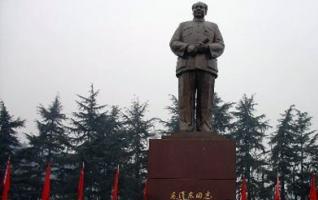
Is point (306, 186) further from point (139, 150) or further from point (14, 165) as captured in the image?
point (14, 165)

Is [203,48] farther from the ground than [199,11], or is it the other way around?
[199,11]

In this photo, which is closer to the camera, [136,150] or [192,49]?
[192,49]

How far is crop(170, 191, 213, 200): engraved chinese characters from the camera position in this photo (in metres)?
7.02

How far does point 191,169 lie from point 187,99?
1.32m

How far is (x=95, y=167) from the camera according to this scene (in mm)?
24000

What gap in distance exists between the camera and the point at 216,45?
317 inches

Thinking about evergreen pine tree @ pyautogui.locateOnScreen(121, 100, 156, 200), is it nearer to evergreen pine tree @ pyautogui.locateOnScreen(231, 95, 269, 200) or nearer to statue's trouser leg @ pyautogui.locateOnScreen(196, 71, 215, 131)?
evergreen pine tree @ pyautogui.locateOnScreen(231, 95, 269, 200)

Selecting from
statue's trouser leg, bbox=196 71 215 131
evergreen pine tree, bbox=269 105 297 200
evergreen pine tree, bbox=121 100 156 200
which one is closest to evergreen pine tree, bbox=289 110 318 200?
evergreen pine tree, bbox=269 105 297 200

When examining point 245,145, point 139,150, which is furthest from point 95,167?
point 245,145

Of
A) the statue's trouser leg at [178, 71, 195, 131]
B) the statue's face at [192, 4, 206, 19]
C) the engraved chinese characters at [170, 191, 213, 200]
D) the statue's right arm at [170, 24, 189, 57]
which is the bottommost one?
the engraved chinese characters at [170, 191, 213, 200]

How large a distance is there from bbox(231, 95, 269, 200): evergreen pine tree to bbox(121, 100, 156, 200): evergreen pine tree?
4874 millimetres

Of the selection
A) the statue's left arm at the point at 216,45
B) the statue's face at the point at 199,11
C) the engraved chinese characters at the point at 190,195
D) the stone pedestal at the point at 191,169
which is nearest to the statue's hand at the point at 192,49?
the statue's left arm at the point at 216,45

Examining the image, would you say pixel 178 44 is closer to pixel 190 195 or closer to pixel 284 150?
pixel 190 195

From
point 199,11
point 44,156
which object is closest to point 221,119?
point 44,156
